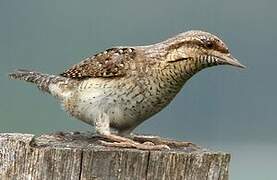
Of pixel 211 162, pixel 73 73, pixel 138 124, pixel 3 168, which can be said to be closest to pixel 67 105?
pixel 73 73

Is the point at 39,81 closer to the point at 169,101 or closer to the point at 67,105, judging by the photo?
the point at 67,105

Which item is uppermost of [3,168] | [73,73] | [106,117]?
[73,73]

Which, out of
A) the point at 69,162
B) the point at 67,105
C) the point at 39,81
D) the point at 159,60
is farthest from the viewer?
the point at 39,81

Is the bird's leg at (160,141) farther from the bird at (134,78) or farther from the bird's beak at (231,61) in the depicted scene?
the bird's beak at (231,61)

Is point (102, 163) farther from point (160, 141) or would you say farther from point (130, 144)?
point (160, 141)

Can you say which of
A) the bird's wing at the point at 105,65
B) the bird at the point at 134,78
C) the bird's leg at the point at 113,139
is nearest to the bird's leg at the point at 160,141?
the bird at the point at 134,78

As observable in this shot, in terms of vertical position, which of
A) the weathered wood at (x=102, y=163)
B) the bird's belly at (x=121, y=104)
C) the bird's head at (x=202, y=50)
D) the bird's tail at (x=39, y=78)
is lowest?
the weathered wood at (x=102, y=163)
